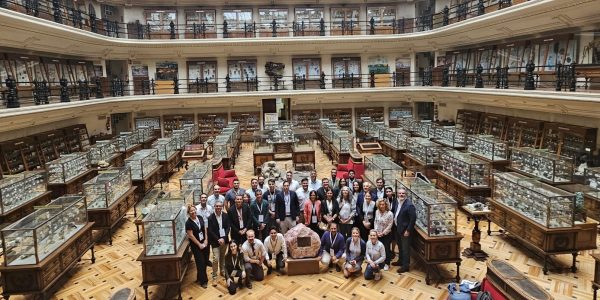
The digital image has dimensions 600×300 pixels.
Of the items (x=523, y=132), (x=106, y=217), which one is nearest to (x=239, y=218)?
(x=106, y=217)

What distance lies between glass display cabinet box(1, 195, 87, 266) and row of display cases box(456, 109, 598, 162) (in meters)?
11.9

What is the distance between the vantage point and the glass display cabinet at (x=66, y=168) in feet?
34.6

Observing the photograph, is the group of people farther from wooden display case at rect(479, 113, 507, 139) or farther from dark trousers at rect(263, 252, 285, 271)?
wooden display case at rect(479, 113, 507, 139)

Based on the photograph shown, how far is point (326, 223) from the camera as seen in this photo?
7.83 m

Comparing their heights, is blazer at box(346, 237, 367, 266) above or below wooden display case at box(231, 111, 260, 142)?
below

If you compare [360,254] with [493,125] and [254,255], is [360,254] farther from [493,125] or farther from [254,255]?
[493,125]

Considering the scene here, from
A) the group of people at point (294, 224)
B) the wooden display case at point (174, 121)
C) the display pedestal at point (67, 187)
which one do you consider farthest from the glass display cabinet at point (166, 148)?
the group of people at point (294, 224)

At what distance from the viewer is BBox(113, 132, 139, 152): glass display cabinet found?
611 inches

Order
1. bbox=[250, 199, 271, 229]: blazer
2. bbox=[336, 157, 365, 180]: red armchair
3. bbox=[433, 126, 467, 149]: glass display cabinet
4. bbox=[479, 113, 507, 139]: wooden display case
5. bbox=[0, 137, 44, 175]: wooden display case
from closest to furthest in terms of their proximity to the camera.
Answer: bbox=[250, 199, 271, 229]: blazer, bbox=[336, 157, 365, 180]: red armchair, bbox=[0, 137, 44, 175]: wooden display case, bbox=[433, 126, 467, 149]: glass display cabinet, bbox=[479, 113, 507, 139]: wooden display case

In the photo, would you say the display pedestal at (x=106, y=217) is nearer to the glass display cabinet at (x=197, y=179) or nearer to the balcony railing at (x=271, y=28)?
the glass display cabinet at (x=197, y=179)

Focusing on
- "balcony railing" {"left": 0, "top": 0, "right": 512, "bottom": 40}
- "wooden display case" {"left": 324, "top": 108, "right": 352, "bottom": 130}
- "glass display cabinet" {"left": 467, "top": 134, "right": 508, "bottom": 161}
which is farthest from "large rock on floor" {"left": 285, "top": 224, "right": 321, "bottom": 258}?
"wooden display case" {"left": 324, "top": 108, "right": 352, "bottom": 130}

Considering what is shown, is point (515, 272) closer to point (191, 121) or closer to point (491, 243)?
point (491, 243)

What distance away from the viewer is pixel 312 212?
7625 mm

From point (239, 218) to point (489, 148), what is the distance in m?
8.09
